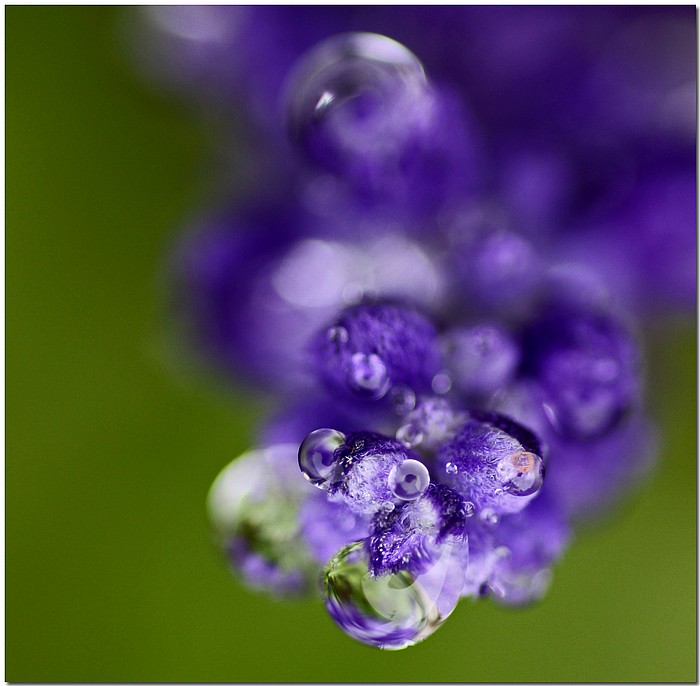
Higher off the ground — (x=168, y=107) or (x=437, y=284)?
(x=168, y=107)

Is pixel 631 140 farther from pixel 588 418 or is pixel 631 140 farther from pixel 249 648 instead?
pixel 249 648

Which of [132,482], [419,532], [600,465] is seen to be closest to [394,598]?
[419,532]

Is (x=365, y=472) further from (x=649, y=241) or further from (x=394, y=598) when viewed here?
(x=649, y=241)

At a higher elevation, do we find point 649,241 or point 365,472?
point 649,241

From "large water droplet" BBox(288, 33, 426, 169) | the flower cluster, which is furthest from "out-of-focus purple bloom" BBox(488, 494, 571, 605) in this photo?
"large water droplet" BBox(288, 33, 426, 169)

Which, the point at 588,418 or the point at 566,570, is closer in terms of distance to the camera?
the point at 588,418

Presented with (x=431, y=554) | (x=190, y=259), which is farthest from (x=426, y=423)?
(x=190, y=259)
